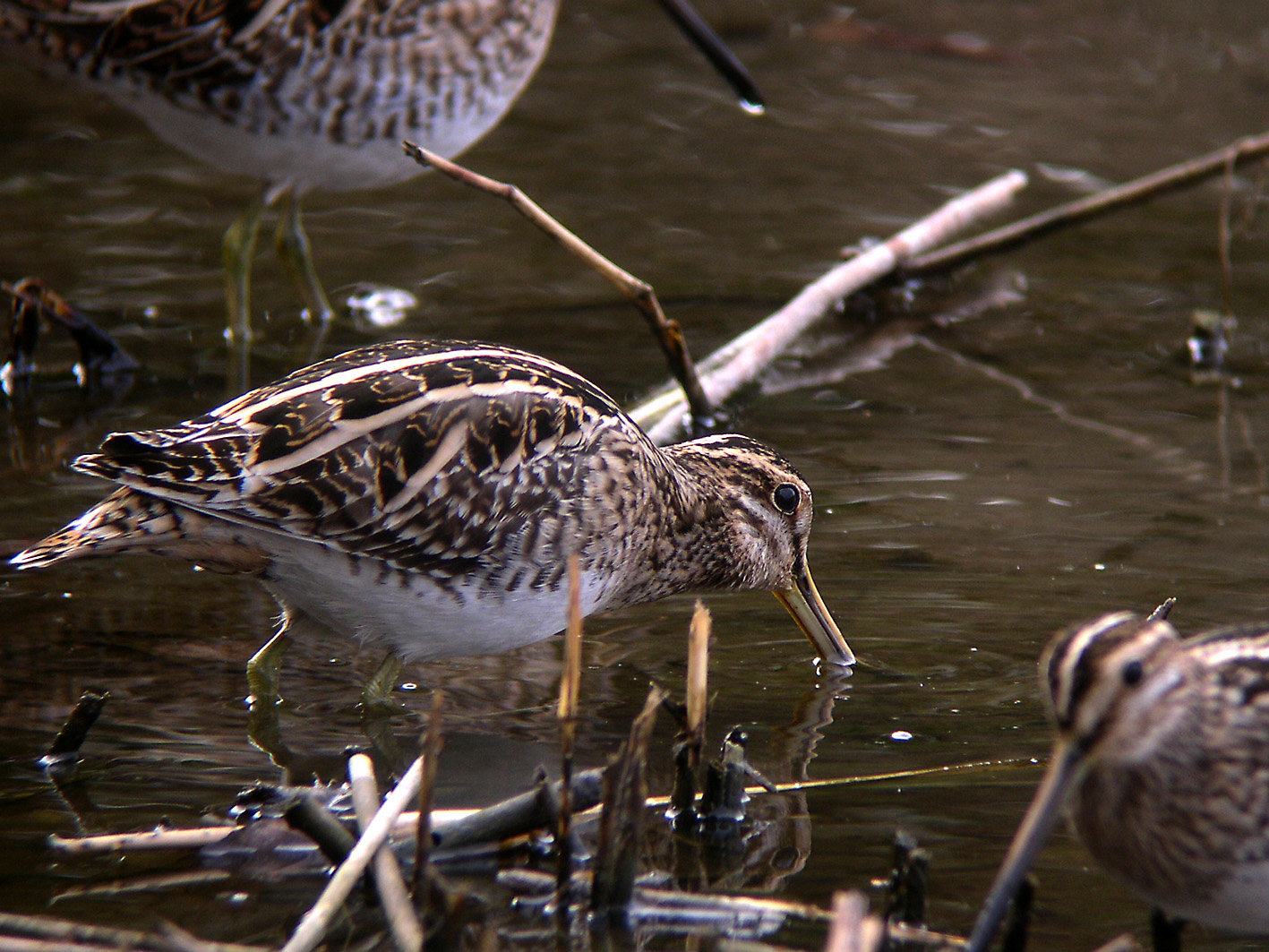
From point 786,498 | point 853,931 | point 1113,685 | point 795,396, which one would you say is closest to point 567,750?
point 853,931

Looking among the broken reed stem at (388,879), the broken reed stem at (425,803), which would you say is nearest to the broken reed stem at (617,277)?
the broken reed stem at (388,879)

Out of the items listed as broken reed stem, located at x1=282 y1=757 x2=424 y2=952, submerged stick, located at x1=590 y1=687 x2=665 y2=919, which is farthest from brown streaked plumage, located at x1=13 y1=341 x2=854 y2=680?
submerged stick, located at x1=590 y1=687 x2=665 y2=919

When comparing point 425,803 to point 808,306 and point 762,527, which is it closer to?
point 762,527

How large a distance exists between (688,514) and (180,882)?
2.08 meters

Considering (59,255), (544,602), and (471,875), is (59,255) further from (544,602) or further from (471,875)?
(471,875)

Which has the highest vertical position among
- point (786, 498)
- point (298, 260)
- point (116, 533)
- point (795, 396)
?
point (116, 533)

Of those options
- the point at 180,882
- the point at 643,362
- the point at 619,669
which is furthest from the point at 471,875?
the point at 643,362

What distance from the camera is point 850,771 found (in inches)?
174

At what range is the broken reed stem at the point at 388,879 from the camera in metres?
3.16

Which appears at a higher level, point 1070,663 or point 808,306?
point 1070,663

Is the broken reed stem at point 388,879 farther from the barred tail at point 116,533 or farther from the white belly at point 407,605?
the barred tail at point 116,533

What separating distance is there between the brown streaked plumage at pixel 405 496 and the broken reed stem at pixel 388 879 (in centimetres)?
96

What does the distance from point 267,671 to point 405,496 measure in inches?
27.3

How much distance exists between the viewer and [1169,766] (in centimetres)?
326
